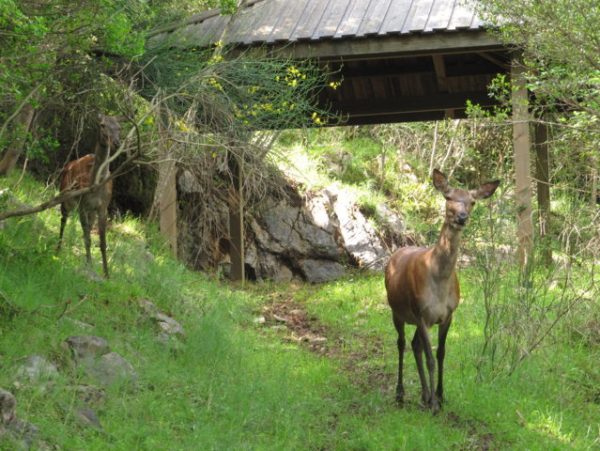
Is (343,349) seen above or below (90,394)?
below

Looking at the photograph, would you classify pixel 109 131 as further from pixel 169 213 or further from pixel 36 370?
pixel 169 213

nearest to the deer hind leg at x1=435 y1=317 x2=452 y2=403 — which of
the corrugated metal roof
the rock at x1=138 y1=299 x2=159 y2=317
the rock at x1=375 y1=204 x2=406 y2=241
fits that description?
the rock at x1=138 y1=299 x2=159 y2=317

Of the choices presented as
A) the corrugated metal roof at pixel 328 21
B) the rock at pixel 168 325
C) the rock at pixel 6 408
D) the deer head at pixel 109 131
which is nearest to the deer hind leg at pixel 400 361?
the rock at pixel 168 325

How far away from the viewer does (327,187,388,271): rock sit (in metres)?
17.5

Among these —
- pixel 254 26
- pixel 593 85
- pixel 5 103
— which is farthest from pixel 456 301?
pixel 254 26

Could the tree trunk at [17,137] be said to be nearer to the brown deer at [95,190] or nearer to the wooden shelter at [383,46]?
the brown deer at [95,190]

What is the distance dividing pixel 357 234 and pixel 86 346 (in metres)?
10.7

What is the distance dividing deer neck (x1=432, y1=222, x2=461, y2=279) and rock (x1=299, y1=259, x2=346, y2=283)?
855 cm

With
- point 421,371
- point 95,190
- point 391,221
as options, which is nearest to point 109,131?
point 95,190

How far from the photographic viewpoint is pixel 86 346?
25.3 feet

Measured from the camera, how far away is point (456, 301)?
27.3 feet

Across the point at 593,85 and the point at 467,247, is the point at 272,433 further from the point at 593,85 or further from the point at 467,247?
the point at 593,85

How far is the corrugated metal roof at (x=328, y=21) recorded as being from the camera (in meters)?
12.8

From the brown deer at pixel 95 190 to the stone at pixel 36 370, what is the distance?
9.66 feet
